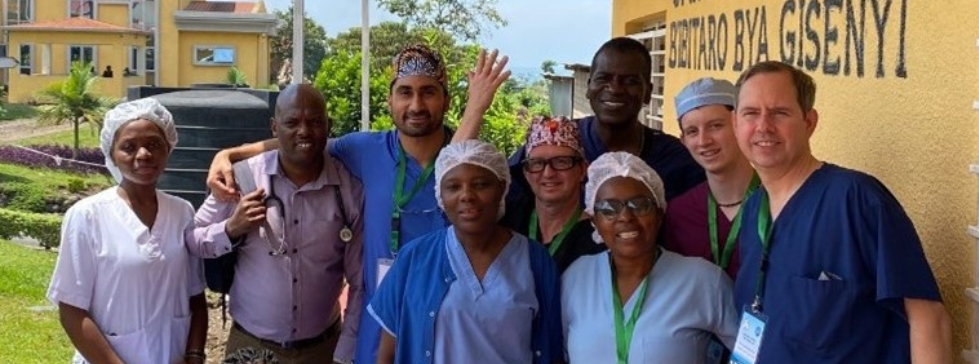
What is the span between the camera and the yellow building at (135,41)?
3097 cm

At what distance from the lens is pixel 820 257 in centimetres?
209

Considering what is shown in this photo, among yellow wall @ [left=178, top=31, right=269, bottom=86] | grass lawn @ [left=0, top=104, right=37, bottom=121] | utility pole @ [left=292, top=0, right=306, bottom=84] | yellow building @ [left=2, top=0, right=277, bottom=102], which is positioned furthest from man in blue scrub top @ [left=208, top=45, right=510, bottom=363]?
yellow wall @ [left=178, top=31, right=269, bottom=86]

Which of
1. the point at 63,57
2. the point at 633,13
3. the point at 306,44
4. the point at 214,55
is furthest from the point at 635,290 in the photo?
the point at 306,44

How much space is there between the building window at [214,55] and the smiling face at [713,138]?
29.7 metres

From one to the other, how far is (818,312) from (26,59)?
3452cm

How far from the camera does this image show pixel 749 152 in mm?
2215

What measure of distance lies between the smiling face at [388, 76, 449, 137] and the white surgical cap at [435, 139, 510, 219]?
434mm

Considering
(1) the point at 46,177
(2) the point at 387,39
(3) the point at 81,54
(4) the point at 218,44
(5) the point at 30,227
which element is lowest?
(5) the point at 30,227

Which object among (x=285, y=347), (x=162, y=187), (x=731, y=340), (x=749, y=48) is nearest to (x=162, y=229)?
(x=285, y=347)

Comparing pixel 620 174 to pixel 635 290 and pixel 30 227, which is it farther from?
pixel 30 227

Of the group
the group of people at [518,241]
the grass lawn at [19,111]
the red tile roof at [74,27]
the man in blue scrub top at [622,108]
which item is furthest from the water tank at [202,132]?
the red tile roof at [74,27]

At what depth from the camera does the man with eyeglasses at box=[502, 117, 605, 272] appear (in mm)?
2678

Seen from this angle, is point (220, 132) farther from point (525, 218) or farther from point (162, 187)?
point (525, 218)

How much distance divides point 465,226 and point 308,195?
754mm
